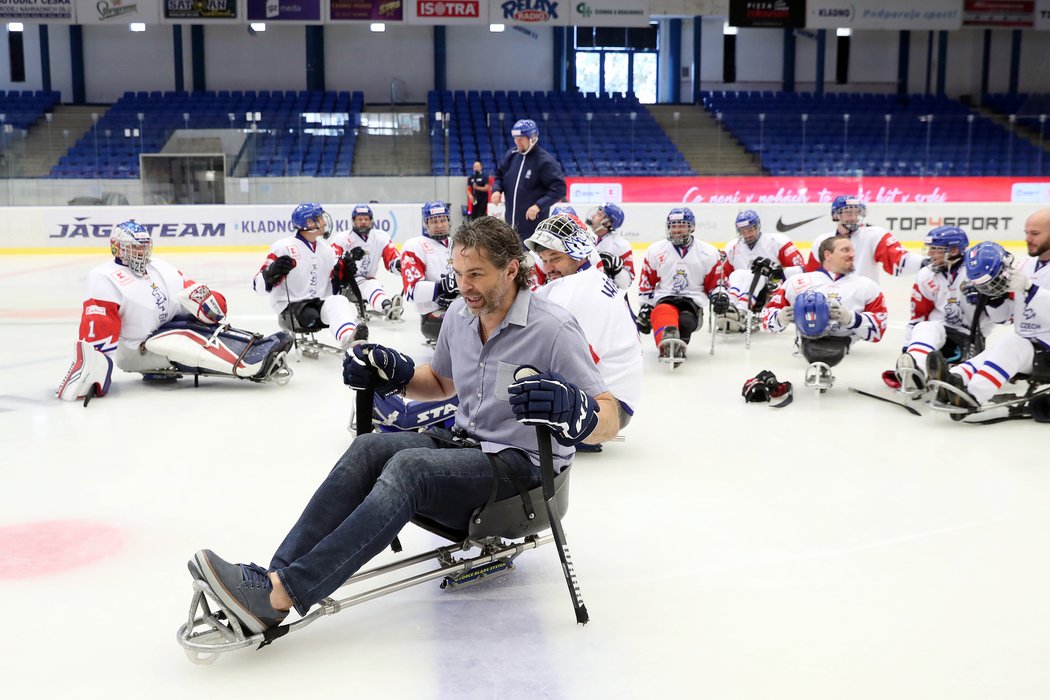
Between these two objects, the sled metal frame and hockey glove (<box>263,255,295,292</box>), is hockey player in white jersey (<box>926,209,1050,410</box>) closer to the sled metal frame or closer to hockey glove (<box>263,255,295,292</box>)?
the sled metal frame

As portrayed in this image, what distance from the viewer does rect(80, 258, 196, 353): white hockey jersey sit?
18.5 ft

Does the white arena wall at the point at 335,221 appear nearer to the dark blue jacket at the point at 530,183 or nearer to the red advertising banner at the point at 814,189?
the red advertising banner at the point at 814,189

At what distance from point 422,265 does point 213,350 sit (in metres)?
2.02

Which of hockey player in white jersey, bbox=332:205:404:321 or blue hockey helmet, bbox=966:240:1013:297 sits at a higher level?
blue hockey helmet, bbox=966:240:1013:297

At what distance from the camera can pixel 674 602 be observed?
306 cm

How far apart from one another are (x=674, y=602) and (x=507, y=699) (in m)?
0.78

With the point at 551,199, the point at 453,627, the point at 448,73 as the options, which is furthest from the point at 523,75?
the point at 453,627

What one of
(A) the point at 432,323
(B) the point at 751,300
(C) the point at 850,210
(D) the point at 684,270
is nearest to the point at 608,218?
(D) the point at 684,270

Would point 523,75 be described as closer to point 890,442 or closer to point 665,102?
point 665,102

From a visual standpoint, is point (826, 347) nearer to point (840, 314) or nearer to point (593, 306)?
point (840, 314)

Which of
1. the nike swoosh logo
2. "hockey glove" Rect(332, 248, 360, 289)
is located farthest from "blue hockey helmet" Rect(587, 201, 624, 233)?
the nike swoosh logo

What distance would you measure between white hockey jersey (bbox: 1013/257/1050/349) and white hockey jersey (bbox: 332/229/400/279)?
16.3ft

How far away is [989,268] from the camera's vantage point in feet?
16.1

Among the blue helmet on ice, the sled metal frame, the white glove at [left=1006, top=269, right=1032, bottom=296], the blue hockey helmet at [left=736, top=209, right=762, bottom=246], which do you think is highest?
the blue helmet on ice
